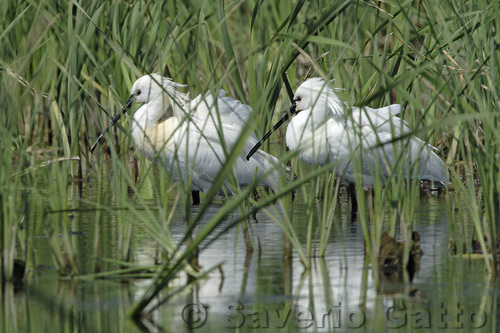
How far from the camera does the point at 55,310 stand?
4.31 m

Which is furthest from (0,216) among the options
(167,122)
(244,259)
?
→ (167,122)

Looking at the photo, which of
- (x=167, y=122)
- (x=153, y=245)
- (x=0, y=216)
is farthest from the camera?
(x=167, y=122)

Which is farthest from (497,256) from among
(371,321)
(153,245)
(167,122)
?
(167,122)

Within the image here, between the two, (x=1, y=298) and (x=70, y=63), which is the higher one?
(x=70, y=63)

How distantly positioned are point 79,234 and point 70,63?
1.29 m

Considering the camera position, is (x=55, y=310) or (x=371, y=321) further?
(x=55, y=310)

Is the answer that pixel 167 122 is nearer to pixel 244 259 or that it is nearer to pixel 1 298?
pixel 244 259

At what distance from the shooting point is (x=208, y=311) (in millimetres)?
4242

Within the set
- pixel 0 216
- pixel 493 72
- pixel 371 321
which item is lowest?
pixel 371 321

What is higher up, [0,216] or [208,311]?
[0,216]

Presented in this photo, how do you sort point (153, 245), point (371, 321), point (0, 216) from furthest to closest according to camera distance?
1. point (153, 245)
2. point (0, 216)
3. point (371, 321)

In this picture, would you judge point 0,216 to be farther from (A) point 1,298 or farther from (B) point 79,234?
(B) point 79,234

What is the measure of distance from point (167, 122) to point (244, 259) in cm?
339

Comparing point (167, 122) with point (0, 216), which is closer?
point (0, 216)
